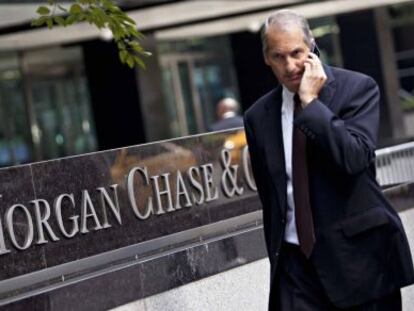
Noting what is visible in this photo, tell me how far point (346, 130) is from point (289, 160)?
0.34m

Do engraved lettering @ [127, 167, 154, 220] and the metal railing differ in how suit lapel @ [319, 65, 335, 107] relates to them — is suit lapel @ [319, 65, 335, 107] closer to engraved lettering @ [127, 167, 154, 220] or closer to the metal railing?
A: engraved lettering @ [127, 167, 154, 220]

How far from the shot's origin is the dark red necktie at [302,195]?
420 cm

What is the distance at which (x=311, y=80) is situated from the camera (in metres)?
4.11

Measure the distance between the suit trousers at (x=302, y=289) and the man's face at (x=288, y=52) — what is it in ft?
2.16

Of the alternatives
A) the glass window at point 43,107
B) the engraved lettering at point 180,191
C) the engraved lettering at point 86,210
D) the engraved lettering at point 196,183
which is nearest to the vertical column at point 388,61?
the glass window at point 43,107

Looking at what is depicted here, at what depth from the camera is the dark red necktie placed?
4.20m

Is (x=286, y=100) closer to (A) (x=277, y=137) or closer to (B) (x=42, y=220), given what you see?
(A) (x=277, y=137)

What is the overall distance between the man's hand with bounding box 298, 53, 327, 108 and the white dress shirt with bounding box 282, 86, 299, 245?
262 millimetres

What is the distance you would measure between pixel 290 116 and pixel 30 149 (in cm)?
1928

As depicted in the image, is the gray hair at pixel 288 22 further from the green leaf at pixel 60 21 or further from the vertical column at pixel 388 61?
the vertical column at pixel 388 61

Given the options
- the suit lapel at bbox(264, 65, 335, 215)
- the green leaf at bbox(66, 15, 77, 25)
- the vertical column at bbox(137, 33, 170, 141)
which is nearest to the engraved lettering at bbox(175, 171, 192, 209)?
the green leaf at bbox(66, 15, 77, 25)

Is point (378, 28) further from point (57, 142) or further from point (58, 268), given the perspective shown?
point (58, 268)

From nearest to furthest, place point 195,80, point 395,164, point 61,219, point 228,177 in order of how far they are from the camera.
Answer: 1. point 61,219
2. point 228,177
3. point 395,164
4. point 195,80

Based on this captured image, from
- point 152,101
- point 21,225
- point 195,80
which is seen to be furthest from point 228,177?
point 195,80
